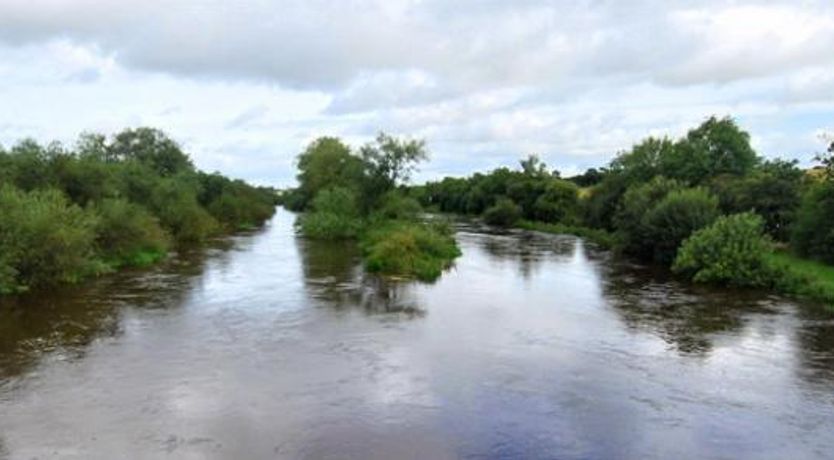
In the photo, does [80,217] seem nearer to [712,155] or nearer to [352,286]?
[352,286]

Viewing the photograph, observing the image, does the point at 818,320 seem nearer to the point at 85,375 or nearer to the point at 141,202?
the point at 85,375

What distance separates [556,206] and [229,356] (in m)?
64.9

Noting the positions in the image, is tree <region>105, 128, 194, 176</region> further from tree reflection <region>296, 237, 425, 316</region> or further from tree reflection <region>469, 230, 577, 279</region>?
tree reflection <region>296, 237, 425, 316</region>

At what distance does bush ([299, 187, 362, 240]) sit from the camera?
200ft

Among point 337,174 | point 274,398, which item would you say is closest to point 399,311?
point 274,398

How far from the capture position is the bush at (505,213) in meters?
85.9

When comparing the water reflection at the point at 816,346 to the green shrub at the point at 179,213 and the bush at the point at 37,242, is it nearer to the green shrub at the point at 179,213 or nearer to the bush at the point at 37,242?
the bush at the point at 37,242

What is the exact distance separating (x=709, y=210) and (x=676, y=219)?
6.01ft

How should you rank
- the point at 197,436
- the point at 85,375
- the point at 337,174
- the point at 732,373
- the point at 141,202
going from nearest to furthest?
the point at 197,436, the point at 85,375, the point at 732,373, the point at 141,202, the point at 337,174

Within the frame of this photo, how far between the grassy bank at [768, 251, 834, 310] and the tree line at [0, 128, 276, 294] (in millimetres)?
30590

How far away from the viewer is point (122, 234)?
40000 millimetres

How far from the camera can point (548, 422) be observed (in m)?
15.9

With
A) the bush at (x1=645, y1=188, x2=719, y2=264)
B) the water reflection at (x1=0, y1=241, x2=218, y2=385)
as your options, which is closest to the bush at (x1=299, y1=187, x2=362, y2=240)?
the water reflection at (x1=0, y1=241, x2=218, y2=385)

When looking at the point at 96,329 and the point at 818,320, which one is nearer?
the point at 96,329
